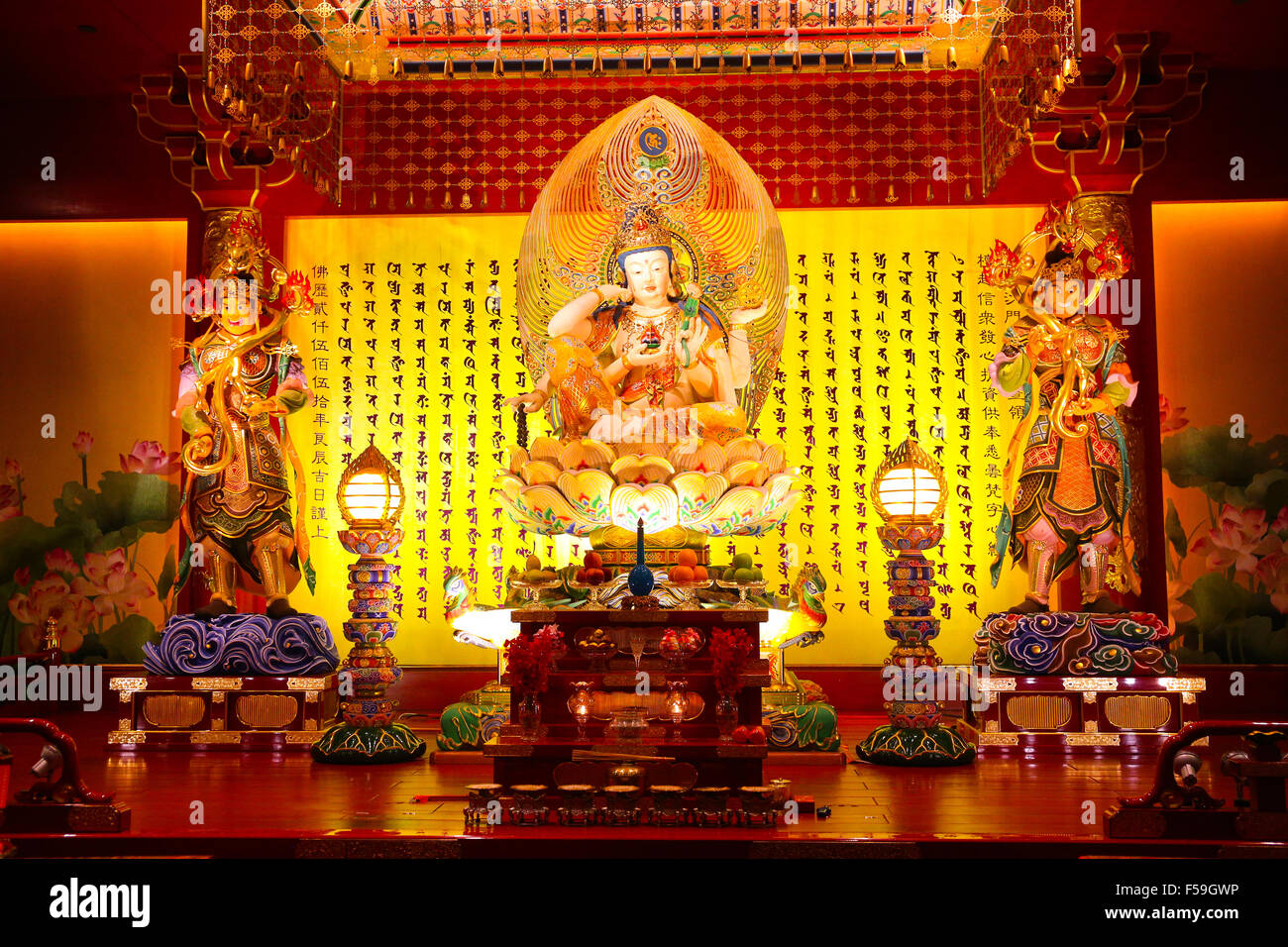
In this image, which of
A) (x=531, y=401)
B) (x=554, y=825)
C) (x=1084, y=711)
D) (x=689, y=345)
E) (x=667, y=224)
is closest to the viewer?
(x=554, y=825)

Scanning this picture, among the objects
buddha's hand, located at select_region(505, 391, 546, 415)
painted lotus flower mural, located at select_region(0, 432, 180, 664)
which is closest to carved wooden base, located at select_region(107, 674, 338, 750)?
buddha's hand, located at select_region(505, 391, 546, 415)

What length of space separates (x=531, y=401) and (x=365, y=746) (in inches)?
73.6

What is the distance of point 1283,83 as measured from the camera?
7.07 meters

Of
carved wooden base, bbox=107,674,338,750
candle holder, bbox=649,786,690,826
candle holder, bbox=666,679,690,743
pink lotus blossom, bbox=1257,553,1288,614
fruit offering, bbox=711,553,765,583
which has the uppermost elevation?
fruit offering, bbox=711,553,765,583

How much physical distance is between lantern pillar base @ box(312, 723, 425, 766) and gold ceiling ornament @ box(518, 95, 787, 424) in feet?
6.88

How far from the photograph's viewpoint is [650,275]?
653 cm

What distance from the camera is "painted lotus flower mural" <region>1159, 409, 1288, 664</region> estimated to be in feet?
23.6

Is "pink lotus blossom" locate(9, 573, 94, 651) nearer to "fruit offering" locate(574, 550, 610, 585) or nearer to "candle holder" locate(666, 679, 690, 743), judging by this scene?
"fruit offering" locate(574, 550, 610, 585)

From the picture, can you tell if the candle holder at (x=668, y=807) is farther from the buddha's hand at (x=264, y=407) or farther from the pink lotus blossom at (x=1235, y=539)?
the pink lotus blossom at (x=1235, y=539)

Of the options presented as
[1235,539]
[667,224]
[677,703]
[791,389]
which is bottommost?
[677,703]

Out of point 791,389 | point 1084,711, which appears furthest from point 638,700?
point 791,389

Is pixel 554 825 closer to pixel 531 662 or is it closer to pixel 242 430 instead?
pixel 531 662

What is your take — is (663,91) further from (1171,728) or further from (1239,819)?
(1239,819)

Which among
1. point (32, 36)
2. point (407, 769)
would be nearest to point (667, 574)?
point (407, 769)
